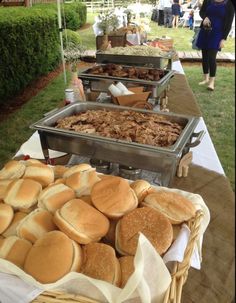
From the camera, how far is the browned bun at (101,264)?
54 centimetres

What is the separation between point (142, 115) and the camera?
126cm

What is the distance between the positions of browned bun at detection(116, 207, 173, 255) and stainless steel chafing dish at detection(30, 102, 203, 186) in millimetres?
281

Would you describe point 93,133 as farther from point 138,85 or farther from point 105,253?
point 138,85

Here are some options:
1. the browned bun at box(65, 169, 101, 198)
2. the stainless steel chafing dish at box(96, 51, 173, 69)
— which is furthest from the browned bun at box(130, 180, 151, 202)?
the stainless steel chafing dish at box(96, 51, 173, 69)

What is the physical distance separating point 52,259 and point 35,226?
4.4 inches

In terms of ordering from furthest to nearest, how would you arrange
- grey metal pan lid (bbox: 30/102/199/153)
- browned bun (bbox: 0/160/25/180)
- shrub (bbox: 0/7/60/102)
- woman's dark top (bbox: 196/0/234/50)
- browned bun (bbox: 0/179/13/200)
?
shrub (bbox: 0/7/60/102)
grey metal pan lid (bbox: 30/102/199/153)
browned bun (bbox: 0/160/25/180)
browned bun (bbox: 0/179/13/200)
woman's dark top (bbox: 196/0/234/50)

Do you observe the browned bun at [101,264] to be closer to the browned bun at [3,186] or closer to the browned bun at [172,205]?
the browned bun at [172,205]

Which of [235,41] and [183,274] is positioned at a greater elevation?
[235,41]

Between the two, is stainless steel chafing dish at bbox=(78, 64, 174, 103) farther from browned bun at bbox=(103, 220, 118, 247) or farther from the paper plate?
browned bun at bbox=(103, 220, 118, 247)

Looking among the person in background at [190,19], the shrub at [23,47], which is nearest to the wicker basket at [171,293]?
the person in background at [190,19]

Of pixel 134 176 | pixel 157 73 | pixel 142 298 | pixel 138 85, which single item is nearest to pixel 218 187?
pixel 134 176

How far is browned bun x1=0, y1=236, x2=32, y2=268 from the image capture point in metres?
0.57

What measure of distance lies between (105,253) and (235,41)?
1.55ft

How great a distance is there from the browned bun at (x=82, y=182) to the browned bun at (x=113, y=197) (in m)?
0.05
